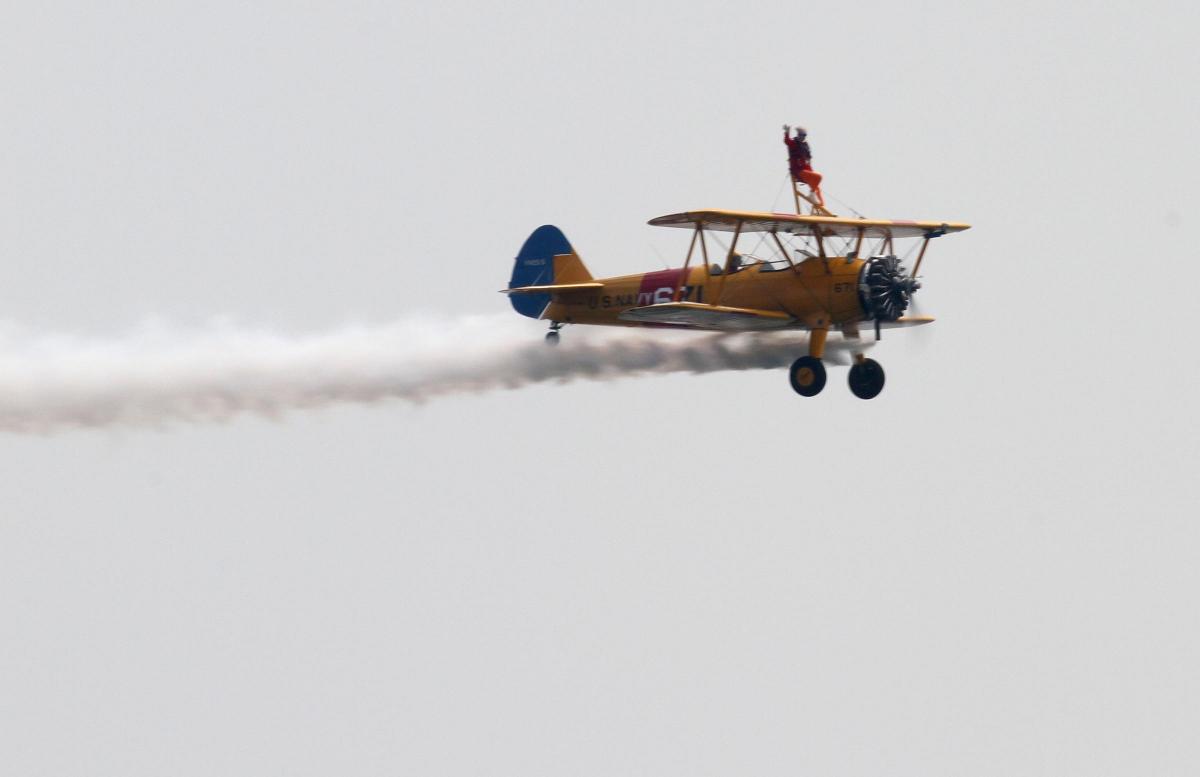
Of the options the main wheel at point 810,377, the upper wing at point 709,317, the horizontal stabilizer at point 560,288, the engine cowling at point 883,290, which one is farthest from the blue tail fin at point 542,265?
the engine cowling at point 883,290

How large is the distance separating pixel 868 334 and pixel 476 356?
19.8 ft

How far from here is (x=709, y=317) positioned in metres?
36.9

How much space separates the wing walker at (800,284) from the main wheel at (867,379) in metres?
0.01

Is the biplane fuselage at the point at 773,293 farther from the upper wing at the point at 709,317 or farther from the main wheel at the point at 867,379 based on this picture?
the main wheel at the point at 867,379

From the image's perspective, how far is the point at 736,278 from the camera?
124 ft

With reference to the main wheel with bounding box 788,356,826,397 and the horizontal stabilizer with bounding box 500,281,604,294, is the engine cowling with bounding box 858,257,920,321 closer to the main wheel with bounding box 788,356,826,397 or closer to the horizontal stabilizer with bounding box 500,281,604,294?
the main wheel with bounding box 788,356,826,397

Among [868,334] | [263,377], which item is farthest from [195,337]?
[868,334]

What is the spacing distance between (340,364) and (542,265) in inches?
135

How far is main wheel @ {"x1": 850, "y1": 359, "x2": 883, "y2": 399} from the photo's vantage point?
37.6 meters

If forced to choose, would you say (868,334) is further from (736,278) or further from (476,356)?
(476,356)

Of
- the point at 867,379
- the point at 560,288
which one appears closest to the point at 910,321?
the point at 867,379

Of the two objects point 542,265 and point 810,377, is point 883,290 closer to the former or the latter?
point 810,377

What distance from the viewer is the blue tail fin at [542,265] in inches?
1623

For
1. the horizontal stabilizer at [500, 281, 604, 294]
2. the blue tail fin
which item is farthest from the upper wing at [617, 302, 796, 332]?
the blue tail fin
